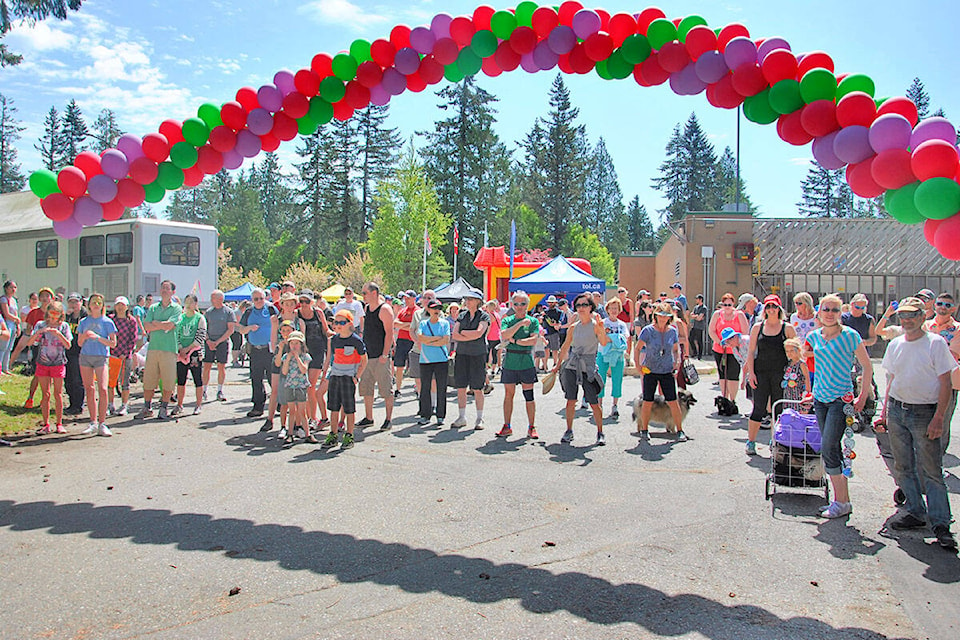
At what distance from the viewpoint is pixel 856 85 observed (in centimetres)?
497

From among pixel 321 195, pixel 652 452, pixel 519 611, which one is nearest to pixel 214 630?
pixel 519 611

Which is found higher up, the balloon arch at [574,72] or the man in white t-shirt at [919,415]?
the balloon arch at [574,72]

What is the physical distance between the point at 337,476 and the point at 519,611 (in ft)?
11.6

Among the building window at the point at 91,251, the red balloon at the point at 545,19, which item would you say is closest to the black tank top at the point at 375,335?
the red balloon at the point at 545,19

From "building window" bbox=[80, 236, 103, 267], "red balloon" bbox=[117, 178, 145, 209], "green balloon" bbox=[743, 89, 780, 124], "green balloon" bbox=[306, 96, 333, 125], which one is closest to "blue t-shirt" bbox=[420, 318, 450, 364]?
"green balloon" bbox=[306, 96, 333, 125]

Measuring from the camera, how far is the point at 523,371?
371 inches

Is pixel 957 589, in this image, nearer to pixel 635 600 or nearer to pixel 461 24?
pixel 635 600

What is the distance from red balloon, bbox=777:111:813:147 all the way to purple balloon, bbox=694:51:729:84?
59 centimetres

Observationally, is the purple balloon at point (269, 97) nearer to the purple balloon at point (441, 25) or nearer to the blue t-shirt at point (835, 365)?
the purple balloon at point (441, 25)

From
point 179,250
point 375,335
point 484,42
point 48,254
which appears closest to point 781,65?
point 484,42

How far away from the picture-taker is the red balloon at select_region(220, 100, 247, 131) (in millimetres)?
7195

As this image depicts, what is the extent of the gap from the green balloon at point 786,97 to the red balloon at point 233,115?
196 inches

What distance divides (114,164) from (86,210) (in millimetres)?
535

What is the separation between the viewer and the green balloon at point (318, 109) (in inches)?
285
